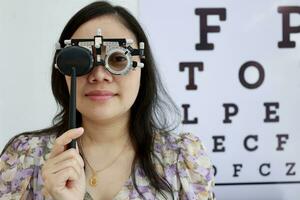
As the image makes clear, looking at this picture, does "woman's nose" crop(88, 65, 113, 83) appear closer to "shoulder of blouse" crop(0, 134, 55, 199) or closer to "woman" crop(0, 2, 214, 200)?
"woman" crop(0, 2, 214, 200)

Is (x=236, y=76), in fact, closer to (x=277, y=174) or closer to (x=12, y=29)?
(x=277, y=174)

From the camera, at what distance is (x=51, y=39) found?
3.89 ft

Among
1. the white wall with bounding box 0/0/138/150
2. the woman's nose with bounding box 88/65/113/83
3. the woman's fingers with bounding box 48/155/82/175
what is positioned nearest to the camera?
the woman's fingers with bounding box 48/155/82/175

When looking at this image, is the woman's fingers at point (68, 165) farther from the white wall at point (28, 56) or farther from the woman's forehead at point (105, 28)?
the white wall at point (28, 56)

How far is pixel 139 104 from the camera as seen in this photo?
30.1 inches

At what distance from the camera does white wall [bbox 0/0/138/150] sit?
3.86 feet

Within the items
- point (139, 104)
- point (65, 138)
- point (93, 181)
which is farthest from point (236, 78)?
point (65, 138)

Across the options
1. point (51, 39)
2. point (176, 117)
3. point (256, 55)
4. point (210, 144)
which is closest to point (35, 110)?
point (51, 39)

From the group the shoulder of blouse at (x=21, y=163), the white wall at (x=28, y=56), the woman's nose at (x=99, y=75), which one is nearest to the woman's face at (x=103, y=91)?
the woman's nose at (x=99, y=75)

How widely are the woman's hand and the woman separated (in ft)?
0.41

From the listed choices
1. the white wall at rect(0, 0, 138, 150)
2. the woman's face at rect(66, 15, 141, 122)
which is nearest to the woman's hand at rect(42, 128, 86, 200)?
the woman's face at rect(66, 15, 141, 122)

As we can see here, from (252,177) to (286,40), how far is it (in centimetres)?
39

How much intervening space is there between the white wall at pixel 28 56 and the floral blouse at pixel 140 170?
1.51 feet

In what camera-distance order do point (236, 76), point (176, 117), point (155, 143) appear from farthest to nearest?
point (236, 76) → point (176, 117) → point (155, 143)
